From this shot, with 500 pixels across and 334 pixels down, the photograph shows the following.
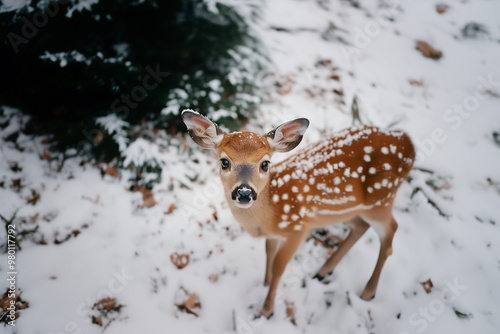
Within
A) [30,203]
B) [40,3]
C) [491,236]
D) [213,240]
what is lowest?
[491,236]

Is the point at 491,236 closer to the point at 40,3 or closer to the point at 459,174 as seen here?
the point at 459,174

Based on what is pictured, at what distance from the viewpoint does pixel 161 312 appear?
2217mm

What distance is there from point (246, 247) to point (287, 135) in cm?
127

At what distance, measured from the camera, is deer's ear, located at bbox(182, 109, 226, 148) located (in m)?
Answer: 1.78

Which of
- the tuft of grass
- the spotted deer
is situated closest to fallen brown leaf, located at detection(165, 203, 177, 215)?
the spotted deer

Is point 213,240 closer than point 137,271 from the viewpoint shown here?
No

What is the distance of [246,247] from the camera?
269 cm

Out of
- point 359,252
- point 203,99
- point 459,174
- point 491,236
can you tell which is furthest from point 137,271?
point 459,174

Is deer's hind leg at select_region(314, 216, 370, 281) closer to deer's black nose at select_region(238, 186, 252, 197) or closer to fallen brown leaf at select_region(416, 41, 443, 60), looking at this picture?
deer's black nose at select_region(238, 186, 252, 197)

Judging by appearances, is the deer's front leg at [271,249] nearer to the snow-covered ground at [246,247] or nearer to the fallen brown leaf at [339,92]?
the snow-covered ground at [246,247]

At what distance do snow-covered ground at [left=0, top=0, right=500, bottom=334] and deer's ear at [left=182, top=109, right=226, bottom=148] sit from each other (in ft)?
3.69

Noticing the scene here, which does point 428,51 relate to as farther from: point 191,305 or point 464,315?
point 191,305

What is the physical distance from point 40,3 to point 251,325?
3109 millimetres

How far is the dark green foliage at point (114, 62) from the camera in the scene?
253 centimetres
